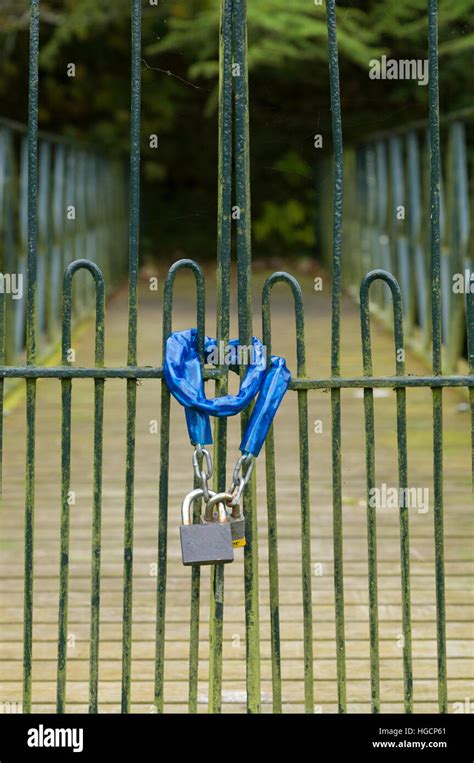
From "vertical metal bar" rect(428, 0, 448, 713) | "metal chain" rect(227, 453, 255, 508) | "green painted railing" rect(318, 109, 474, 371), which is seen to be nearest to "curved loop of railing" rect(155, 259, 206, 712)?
"metal chain" rect(227, 453, 255, 508)

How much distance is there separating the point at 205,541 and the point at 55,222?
8095 millimetres

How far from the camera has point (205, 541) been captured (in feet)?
10.2

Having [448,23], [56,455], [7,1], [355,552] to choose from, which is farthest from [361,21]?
[355,552]

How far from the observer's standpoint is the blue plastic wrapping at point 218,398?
320 cm

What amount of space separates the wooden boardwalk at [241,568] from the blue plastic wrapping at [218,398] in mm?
1066

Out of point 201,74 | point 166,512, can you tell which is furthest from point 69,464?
point 201,74

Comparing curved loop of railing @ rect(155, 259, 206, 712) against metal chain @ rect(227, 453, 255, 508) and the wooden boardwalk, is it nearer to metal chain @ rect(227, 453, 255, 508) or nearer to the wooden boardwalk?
metal chain @ rect(227, 453, 255, 508)

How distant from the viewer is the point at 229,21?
3.22 m

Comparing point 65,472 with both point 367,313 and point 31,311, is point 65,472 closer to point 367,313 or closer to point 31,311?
point 31,311

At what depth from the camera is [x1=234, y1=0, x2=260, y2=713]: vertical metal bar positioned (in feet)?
10.5

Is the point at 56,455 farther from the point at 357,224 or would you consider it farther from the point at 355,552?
the point at 357,224

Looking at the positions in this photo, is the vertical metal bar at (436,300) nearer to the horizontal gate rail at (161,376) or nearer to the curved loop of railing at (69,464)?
the horizontal gate rail at (161,376)

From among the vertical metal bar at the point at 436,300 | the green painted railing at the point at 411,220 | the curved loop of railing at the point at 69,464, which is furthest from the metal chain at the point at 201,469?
the green painted railing at the point at 411,220

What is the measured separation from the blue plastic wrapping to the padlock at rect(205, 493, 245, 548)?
5.1 inches
